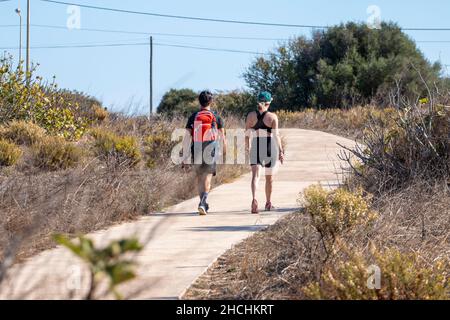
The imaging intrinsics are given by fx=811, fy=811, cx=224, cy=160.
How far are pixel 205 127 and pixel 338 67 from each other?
110 ft

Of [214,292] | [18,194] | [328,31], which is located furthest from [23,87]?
[328,31]

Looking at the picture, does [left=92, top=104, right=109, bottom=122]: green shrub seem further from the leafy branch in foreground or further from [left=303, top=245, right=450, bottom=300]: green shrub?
the leafy branch in foreground

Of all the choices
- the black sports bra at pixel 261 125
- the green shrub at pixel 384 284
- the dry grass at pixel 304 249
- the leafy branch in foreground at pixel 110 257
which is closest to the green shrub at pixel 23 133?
the black sports bra at pixel 261 125

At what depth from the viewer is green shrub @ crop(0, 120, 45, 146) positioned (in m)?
17.0

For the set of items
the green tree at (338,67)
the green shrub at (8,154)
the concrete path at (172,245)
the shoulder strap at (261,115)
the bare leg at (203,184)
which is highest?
the green tree at (338,67)

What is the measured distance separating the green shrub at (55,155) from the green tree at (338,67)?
91.8 ft

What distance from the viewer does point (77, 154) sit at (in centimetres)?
1547

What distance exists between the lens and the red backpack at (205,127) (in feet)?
35.6

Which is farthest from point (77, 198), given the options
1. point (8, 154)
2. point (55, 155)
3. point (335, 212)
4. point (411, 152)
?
point (55, 155)

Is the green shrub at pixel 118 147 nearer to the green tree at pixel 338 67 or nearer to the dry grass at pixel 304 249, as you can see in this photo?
the dry grass at pixel 304 249

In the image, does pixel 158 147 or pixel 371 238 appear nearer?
pixel 371 238

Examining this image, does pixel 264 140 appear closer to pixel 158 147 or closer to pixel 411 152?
pixel 411 152

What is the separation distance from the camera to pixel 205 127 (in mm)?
10930
